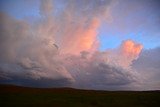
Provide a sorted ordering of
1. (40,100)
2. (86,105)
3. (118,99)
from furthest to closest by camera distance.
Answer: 1. (118,99)
2. (40,100)
3. (86,105)

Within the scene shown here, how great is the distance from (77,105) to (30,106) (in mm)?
6226

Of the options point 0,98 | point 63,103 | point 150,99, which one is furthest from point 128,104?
point 0,98

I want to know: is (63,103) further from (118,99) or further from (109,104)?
(118,99)

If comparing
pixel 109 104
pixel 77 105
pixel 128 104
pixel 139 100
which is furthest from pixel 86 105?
pixel 139 100

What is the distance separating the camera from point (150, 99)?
38.6 m

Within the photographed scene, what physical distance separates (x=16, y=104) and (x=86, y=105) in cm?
926

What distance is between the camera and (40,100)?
35.9 meters

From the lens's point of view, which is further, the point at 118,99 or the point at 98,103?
the point at 118,99

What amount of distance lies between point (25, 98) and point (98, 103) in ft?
35.8

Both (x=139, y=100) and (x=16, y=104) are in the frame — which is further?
(x=139, y=100)

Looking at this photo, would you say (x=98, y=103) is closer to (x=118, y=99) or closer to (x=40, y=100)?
(x=118, y=99)

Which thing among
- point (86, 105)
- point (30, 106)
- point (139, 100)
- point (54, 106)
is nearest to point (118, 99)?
point (139, 100)

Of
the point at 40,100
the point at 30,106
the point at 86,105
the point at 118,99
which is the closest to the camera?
the point at 30,106

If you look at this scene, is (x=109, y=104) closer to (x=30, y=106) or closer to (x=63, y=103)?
(x=63, y=103)
